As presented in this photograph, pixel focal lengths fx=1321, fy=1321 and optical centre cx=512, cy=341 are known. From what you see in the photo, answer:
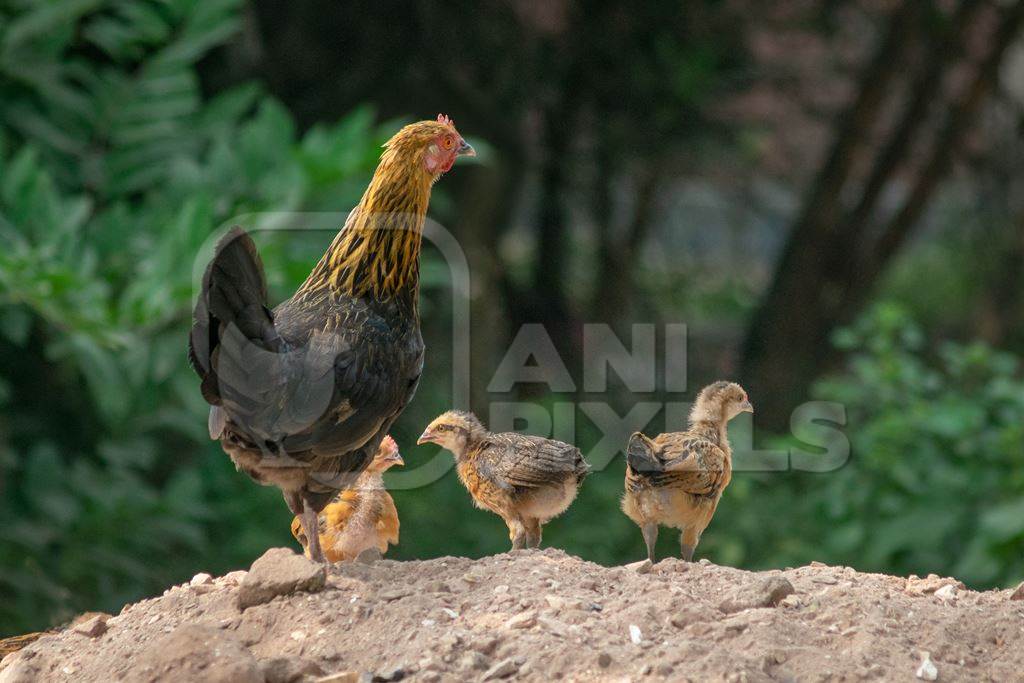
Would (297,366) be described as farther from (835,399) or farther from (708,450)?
(835,399)

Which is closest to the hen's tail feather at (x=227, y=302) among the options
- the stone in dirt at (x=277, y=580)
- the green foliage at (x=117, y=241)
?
the stone in dirt at (x=277, y=580)

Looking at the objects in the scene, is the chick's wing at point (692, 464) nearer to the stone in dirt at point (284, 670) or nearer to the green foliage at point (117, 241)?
the stone in dirt at point (284, 670)

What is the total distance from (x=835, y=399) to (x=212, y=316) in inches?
235

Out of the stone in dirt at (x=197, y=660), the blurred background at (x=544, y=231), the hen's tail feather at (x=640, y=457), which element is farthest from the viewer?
the blurred background at (x=544, y=231)

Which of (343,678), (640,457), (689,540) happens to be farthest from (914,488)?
(343,678)

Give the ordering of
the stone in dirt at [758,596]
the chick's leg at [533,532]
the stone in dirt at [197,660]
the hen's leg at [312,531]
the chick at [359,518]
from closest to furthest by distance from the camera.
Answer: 1. the stone in dirt at [197,660]
2. the stone in dirt at [758,596]
3. the hen's leg at [312,531]
4. the chick at [359,518]
5. the chick's leg at [533,532]

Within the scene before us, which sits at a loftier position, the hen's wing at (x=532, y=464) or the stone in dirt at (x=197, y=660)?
the hen's wing at (x=532, y=464)

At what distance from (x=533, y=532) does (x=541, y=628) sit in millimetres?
1253

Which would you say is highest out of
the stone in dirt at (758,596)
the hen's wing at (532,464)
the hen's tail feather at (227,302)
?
the hen's tail feather at (227,302)

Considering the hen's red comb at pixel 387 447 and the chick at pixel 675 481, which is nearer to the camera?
the chick at pixel 675 481

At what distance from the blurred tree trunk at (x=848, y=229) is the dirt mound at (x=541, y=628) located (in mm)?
6099

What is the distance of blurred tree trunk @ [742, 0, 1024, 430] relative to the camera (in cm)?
964

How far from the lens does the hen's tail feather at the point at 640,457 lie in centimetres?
Answer: 419

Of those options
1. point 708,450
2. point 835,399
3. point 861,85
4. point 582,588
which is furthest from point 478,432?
point 861,85
